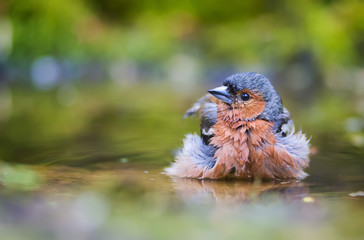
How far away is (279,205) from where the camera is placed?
11.3 feet

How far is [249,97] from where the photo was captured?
4.29 m

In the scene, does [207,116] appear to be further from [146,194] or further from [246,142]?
[146,194]

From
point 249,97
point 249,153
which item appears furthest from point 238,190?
point 249,97

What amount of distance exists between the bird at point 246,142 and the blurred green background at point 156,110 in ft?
A: 0.45

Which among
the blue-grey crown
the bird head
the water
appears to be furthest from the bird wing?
the water

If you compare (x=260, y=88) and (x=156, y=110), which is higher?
(x=156, y=110)

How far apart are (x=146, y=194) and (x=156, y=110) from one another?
15.2 feet

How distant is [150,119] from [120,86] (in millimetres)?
4346

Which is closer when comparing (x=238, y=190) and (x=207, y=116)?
(x=238, y=190)

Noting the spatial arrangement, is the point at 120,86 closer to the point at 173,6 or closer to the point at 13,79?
the point at 13,79

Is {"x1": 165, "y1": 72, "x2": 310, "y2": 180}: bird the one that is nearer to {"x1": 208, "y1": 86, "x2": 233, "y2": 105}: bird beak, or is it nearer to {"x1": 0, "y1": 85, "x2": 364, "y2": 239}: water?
{"x1": 208, "y1": 86, "x2": 233, "y2": 105}: bird beak

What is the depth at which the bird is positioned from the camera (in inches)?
160

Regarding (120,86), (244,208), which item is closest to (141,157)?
(244,208)

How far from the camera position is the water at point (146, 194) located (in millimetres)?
2965
